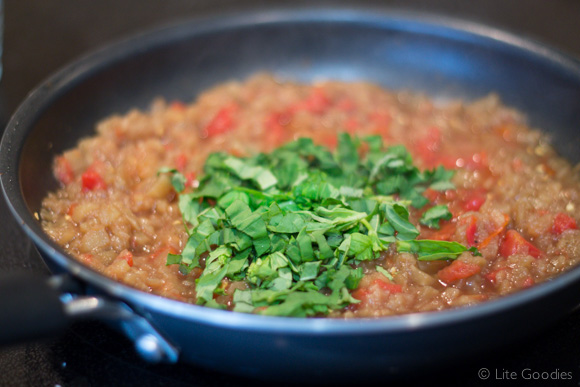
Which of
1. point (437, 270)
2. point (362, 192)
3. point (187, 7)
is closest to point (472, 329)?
point (437, 270)

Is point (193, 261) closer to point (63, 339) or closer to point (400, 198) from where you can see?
point (63, 339)

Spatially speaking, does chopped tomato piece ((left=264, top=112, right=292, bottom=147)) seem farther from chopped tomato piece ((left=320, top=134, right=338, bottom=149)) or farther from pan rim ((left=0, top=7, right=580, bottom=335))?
pan rim ((left=0, top=7, right=580, bottom=335))

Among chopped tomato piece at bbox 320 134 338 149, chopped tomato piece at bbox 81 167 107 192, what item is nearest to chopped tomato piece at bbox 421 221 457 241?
chopped tomato piece at bbox 320 134 338 149

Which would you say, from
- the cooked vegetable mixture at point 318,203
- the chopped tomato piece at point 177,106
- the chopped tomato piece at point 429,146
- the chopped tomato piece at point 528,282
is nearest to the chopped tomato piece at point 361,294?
the cooked vegetable mixture at point 318,203

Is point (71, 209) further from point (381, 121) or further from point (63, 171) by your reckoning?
point (381, 121)

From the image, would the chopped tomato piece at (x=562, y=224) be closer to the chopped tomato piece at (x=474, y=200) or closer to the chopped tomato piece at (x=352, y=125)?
the chopped tomato piece at (x=474, y=200)

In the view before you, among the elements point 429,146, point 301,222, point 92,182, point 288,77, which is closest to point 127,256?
point 92,182
